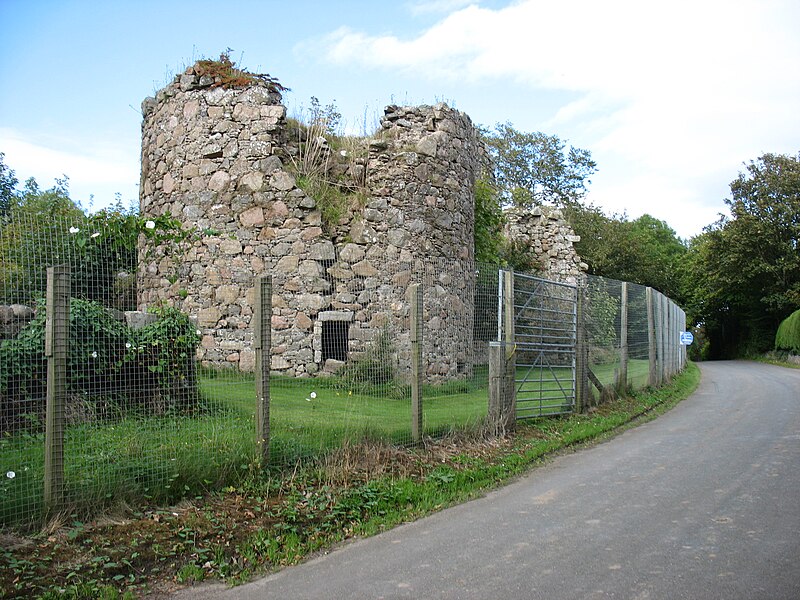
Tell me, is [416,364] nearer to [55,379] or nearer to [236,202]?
[55,379]

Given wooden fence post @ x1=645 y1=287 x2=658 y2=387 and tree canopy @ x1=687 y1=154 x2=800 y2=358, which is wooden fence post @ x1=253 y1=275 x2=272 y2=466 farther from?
tree canopy @ x1=687 y1=154 x2=800 y2=358

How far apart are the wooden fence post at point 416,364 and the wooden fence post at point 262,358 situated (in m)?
2.02

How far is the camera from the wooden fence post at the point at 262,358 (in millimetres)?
6789

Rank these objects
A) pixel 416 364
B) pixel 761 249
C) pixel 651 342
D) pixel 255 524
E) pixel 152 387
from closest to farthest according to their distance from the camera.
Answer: pixel 255 524 → pixel 152 387 → pixel 416 364 → pixel 651 342 → pixel 761 249

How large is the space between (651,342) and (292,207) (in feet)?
31.3

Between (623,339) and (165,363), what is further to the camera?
(623,339)

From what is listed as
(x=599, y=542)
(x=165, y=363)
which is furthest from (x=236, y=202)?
(x=599, y=542)

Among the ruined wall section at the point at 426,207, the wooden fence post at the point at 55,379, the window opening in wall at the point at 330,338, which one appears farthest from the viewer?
the ruined wall section at the point at 426,207

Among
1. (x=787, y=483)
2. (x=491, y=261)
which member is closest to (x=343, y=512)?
(x=787, y=483)

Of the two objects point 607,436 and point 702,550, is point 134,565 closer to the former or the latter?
point 702,550

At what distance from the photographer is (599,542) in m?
5.57

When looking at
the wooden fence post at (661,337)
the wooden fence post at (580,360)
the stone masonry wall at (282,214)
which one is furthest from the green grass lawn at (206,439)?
the wooden fence post at (661,337)

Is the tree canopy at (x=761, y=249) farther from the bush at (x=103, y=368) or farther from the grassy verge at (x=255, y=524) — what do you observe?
the bush at (x=103, y=368)

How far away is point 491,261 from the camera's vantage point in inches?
774
